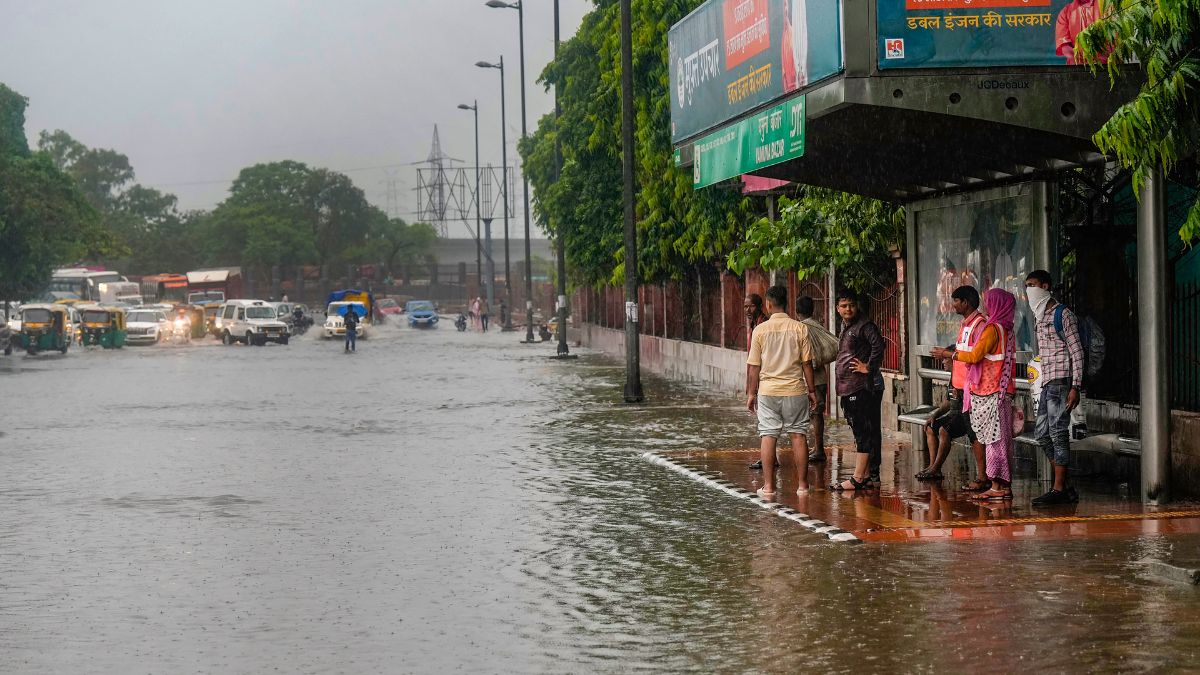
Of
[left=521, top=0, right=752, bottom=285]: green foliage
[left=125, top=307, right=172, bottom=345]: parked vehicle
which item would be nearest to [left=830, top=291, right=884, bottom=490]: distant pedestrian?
[left=521, top=0, right=752, bottom=285]: green foliage

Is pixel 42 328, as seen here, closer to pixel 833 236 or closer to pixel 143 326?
pixel 143 326

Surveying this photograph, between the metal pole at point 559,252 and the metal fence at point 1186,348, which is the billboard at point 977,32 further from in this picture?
the metal pole at point 559,252

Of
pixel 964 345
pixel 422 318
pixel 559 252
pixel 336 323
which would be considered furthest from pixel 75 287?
pixel 964 345

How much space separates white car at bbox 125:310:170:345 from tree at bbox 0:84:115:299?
39.4 ft

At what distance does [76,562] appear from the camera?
11078 millimetres

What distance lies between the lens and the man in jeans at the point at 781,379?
1378cm

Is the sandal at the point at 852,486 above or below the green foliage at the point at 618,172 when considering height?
below

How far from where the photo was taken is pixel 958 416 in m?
14.4

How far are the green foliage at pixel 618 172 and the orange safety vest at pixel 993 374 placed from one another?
15.6 metres

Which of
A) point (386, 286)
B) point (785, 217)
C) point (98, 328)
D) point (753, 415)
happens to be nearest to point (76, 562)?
point (785, 217)

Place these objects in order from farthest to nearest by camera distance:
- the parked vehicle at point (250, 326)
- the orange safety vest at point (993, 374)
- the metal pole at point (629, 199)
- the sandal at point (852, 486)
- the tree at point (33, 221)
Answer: the tree at point (33, 221), the parked vehicle at point (250, 326), the metal pole at point (629, 199), the sandal at point (852, 486), the orange safety vest at point (993, 374)

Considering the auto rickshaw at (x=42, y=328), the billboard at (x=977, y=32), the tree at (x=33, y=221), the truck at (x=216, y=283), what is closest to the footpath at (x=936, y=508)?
the billboard at (x=977, y=32)

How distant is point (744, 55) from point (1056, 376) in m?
4.38

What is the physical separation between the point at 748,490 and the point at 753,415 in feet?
30.5
